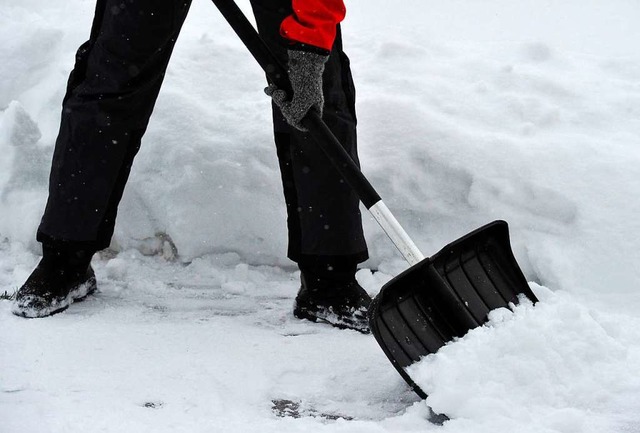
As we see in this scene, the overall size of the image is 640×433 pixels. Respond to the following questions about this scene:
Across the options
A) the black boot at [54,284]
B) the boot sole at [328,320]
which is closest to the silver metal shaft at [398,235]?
the boot sole at [328,320]

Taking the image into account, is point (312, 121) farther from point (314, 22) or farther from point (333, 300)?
point (333, 300)

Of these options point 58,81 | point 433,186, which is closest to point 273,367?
point 433,186

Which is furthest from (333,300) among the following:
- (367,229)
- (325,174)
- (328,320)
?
(367,229)

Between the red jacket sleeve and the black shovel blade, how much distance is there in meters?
0.63

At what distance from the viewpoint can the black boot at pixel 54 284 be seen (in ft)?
7.39

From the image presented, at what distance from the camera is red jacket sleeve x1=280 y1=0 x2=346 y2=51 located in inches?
78.2

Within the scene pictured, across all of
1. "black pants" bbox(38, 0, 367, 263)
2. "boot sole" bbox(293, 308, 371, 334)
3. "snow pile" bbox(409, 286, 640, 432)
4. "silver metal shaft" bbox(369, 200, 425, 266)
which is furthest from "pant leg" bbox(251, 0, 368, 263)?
"snow pile" bbox(409, 286, 640, 432)

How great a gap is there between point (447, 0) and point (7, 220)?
3039mm

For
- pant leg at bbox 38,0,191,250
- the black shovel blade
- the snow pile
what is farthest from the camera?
pant leg at bbox 38,0,191,250

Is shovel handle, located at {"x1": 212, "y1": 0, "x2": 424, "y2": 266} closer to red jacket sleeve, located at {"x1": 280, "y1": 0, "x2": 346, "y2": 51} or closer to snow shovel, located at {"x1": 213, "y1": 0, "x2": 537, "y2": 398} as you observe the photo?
snow shovel, located at {"x1": 213, "y1": 0, "x2": 537, "y2": 398}

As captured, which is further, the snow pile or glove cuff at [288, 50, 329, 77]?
glove cuff at [288, 50, 329, 77]

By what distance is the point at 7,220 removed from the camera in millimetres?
2818

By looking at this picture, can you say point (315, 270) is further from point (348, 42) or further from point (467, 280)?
point (348, 42)

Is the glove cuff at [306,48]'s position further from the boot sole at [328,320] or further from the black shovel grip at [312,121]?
the boot sole at [328,320]
